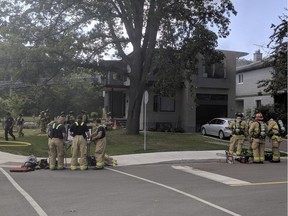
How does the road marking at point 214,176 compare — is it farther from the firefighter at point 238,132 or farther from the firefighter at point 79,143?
the firefighter at point 79,143

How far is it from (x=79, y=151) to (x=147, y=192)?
5063 millimetres

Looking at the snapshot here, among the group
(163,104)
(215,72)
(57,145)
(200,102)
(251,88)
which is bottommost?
(57,145)

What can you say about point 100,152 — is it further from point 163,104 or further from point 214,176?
point 163,104

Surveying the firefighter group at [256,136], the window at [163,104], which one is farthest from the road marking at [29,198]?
the window at [163,104]

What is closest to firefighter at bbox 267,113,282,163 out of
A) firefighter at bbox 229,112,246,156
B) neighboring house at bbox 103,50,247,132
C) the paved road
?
firefighter at bbox 229,112,246,156

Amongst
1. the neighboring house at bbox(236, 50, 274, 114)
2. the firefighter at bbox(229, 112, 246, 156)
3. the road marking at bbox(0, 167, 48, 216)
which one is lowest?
the road marking at bbox(0, 167, 48, 216)

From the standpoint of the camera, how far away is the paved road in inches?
306

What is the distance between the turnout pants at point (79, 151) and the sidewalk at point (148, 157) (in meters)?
1.98

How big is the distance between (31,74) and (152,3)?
8.34 metres

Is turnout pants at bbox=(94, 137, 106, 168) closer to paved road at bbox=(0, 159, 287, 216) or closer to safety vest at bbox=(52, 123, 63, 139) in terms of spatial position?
paved road at bbox=(0, 159, 287, 216)

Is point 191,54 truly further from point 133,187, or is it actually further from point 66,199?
point 66,199

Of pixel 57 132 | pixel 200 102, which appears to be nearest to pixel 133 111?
pixel 200 102

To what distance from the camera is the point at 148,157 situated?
17469 millimetres

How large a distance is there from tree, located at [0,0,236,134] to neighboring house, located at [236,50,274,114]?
1335 cm
